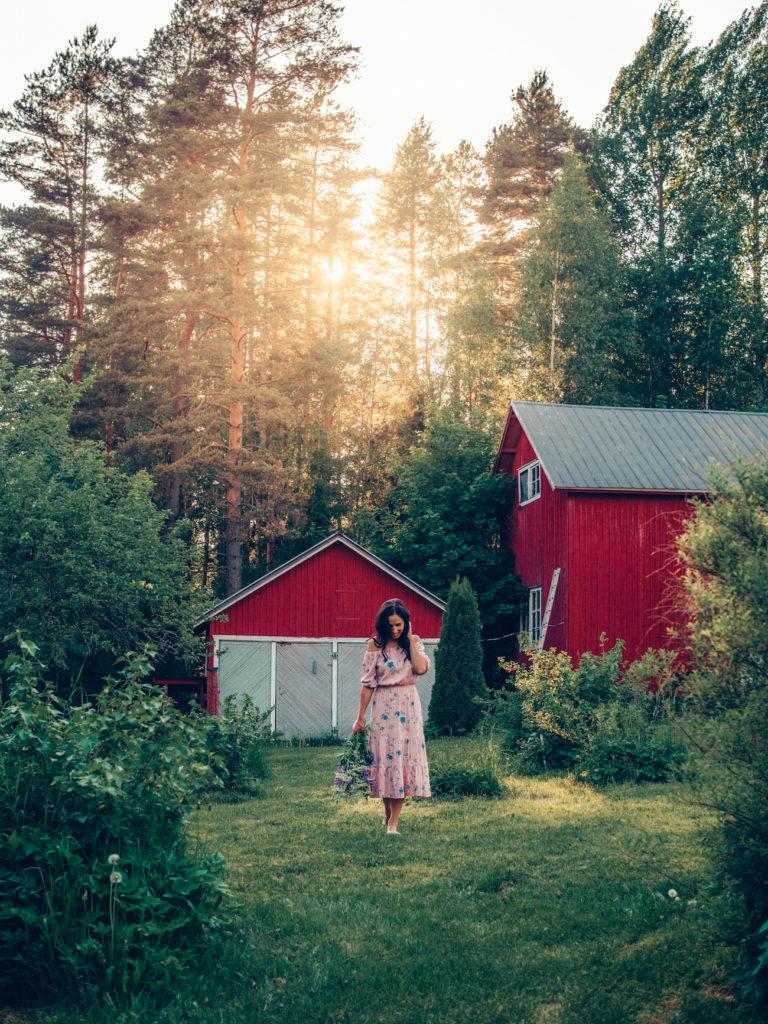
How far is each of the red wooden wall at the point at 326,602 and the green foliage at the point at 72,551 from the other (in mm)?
2930

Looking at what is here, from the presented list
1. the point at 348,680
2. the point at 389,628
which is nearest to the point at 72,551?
the point at 348,680

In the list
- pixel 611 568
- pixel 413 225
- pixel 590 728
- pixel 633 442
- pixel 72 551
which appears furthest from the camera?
pixel 413 225

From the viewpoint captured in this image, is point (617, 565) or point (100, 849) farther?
point (617, 565)

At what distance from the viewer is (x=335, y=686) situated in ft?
73.3

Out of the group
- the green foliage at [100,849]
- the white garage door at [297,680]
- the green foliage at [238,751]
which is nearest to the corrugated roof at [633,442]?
the white garage door at [297,680]

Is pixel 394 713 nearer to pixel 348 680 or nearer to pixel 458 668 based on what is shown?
pixel 458 668

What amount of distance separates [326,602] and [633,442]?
783cm

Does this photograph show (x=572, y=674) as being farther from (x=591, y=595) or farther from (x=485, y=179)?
(x=485, y=179)

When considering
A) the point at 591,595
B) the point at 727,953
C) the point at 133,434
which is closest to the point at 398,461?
the point at 133,434

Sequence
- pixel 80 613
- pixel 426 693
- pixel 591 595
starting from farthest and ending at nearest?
pixel 426 693
pixel 591 595
pixel 80 613

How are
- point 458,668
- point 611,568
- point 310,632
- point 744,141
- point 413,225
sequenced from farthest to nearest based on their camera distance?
point 413,225 → point 744,141 → point 310,632 → point 611,568 → point 458,668

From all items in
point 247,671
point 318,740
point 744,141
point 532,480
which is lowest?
point 318,740

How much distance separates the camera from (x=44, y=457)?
17.1m

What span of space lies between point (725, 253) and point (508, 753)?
25938 mm
